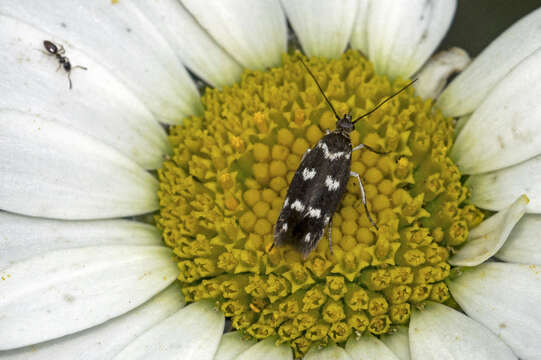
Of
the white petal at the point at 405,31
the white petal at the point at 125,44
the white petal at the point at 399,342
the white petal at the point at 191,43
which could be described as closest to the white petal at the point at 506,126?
the white petal at the point at 405,31

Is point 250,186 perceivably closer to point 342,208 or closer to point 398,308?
point 342,208

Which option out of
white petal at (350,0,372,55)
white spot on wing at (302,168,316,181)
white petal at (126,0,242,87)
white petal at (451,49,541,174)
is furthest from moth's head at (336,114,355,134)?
white petal at (126,0,242,87)

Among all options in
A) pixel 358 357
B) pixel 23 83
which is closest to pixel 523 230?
pixel 358 357

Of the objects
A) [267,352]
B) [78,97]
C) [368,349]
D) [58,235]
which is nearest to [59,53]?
[78,97]

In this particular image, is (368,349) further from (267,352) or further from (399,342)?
(267,352)

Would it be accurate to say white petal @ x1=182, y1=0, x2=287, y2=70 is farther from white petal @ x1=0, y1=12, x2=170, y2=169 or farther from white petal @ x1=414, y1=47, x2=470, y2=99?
white petal @ x1=414, y1=47, x2=470, y2=99

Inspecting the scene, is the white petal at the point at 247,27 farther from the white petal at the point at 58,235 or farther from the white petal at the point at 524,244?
the white petal at the point at 524,244
